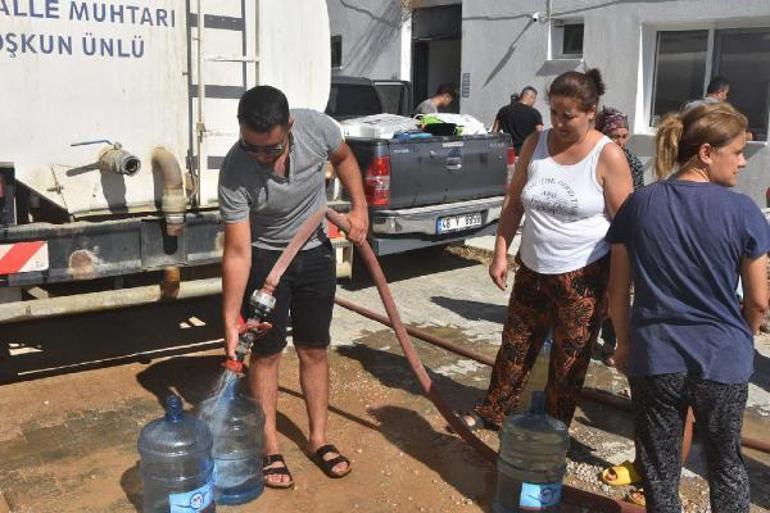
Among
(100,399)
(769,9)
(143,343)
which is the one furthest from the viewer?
(769,9)

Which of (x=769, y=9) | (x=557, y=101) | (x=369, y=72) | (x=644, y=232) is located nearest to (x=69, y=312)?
(x=557, y=101)

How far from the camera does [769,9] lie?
30.8ft

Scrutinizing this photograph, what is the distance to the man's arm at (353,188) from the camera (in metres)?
3.86

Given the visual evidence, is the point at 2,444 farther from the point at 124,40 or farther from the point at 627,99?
the point at 627,99

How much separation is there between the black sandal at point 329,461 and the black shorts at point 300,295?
0.53 metres

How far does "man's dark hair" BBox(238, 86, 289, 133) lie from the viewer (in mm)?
3254

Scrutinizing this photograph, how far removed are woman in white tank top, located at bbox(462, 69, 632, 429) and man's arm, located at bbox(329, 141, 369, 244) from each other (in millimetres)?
767

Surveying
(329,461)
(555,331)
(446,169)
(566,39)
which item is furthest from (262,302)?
(566,39)

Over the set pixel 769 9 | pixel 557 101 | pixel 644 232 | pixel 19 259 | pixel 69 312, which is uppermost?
pixel 769 9

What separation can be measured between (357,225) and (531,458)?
132 centimetres

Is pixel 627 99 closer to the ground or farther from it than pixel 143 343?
farther from it

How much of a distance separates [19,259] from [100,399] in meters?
1.03

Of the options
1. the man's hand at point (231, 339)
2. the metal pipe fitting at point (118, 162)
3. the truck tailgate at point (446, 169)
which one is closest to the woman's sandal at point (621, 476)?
the man's hand at point (231, 339)

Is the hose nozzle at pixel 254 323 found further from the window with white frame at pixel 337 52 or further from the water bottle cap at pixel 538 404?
Result: the window with white frame at pixel 337 52
